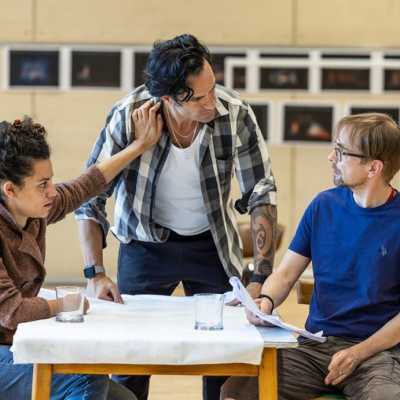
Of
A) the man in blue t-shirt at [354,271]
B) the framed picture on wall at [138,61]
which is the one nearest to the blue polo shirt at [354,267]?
the man in blue t-shirt at [354,271]

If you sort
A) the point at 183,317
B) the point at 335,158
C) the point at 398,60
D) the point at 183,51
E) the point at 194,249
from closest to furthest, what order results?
the point at 183,317 < the point at 335,158 < the point at 183,51 < the point at 194,249 < the point at 398,60

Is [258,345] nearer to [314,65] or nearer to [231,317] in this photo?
[231,317]

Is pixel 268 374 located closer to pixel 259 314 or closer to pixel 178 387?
pixel 259 314

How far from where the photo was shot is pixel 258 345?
2.29m

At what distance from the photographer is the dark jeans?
3227mm

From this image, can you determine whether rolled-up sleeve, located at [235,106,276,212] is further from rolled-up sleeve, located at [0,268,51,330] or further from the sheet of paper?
rolled-up sleeve, located at [0,268,51,330]

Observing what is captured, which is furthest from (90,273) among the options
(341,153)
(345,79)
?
(345,79)

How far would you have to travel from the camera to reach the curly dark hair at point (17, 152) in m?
2.60

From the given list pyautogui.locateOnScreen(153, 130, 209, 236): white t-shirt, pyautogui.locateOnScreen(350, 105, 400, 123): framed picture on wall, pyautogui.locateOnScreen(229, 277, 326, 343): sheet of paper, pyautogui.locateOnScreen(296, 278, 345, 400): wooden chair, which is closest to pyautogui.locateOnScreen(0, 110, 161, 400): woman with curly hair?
pyautogui.locateOnScreen(229, 277, 326, 343): sheet of paper

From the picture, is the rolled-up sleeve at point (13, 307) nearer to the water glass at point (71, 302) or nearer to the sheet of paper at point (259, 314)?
the water glass at point (71, 302)

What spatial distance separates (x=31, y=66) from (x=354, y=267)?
180 inches

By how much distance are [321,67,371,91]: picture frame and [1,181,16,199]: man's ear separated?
451 cm

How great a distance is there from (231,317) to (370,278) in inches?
17.3

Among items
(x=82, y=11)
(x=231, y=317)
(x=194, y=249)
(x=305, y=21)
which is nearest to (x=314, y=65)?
(x=305, y=21)
